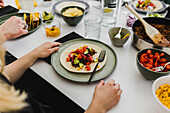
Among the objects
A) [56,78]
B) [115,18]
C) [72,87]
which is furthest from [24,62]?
[115,18]

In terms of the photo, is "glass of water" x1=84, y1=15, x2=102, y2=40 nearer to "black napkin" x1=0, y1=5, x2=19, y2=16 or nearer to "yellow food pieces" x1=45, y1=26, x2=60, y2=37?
"yellow food pieces" x1=45, y1=26, x2=60, y2=37

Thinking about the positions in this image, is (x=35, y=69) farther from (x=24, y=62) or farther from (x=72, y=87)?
(x=72, y=87)

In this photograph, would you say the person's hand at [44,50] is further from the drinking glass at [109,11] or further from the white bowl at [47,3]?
the white bowl at [47,3]

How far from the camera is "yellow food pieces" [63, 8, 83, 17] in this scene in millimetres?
1338

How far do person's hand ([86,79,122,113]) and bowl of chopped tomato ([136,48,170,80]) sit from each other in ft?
0.57

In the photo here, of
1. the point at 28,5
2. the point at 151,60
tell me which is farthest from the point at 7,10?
the point at 151,60

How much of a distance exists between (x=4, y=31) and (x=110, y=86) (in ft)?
3.04

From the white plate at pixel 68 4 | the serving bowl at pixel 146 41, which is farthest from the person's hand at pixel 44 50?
the white plate at pixel 68 4

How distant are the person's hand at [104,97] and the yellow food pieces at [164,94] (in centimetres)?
19

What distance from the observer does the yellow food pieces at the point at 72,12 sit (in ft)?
4.39

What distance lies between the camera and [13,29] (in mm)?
1137

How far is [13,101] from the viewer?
1.57ft

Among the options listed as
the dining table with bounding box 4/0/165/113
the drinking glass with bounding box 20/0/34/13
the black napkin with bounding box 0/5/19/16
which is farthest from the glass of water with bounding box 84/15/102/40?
the black napkin with bounding box 0/5/19/16

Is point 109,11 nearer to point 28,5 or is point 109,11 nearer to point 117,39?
point 117,39
